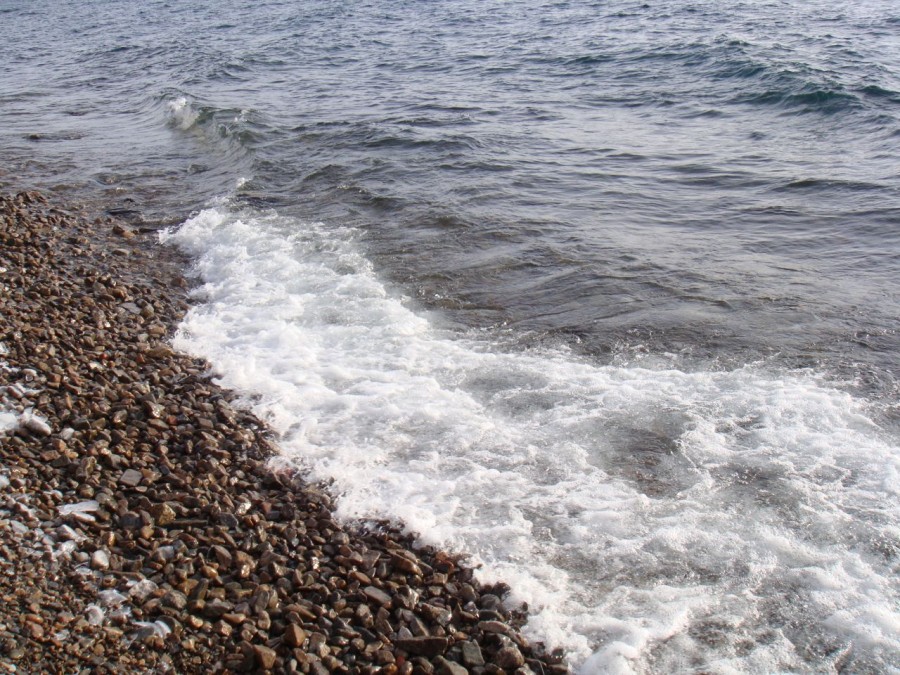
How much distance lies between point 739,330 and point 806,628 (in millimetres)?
4733

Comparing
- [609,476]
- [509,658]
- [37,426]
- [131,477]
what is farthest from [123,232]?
[509,658]

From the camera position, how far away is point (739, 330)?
918 centimetres

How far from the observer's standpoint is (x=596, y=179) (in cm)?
A: 1495

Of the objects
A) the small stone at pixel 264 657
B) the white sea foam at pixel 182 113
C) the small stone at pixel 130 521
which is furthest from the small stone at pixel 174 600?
the white sea foam at pixel 182 113

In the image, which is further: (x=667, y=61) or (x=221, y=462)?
(x=667, y=61)

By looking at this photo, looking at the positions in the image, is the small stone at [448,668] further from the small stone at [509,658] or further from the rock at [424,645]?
the small stone at [509,658]

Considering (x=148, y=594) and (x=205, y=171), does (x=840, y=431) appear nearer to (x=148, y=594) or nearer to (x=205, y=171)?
(x=148, y=594)

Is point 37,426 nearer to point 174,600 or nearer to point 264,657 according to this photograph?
point 174,600

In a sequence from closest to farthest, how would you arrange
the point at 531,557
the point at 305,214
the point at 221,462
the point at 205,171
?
the point at 531,557 < the point at 221,462 < the point at 305,214 < the point at 205,171

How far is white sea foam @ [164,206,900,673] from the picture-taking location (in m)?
5.11

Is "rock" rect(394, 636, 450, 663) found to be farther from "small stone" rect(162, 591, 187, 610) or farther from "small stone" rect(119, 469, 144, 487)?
"small stone" rect(119, 469, 144, 487)

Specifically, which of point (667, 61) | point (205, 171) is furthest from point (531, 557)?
point (667, 61)

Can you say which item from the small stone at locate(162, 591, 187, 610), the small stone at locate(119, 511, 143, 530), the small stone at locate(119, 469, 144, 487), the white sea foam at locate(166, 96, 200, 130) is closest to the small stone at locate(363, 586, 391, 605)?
the small stone at locate(162, 591, 187, 610)

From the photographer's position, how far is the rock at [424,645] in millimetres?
4742
